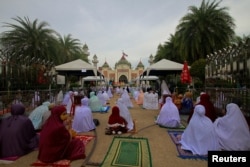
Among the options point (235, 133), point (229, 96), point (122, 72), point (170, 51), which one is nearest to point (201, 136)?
point (235, 133)

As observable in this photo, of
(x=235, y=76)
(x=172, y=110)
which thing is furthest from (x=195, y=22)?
(x=172, y=110)

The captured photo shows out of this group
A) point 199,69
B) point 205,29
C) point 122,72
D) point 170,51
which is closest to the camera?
point 199,69

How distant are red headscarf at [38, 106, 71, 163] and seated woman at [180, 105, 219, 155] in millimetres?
2530

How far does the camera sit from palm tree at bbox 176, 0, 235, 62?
19.8 m

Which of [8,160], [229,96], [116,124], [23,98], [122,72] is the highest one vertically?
[122,72]

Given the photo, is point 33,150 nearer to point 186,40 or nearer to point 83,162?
point 83,162

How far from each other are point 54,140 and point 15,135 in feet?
3.30

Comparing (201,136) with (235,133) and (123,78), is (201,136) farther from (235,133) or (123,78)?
(123,78)

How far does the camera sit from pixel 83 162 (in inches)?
181

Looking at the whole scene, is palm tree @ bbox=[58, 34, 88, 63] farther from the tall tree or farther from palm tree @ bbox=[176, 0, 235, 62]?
palm tree @ bbox=[176, 0, 235, 62]

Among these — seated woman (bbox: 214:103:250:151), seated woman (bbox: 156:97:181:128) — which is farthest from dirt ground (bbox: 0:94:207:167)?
seated woman (bbox: 214:103:250:151)

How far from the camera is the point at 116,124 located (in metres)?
7.05

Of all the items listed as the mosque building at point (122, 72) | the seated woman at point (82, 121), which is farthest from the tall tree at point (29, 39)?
the mosque building at point (122, 72)

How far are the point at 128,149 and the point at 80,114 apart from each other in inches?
101
